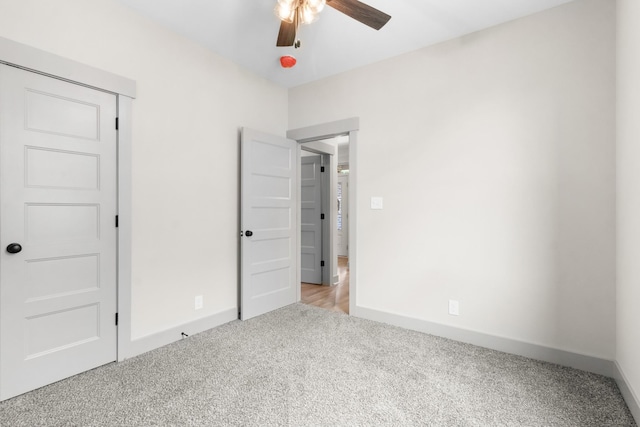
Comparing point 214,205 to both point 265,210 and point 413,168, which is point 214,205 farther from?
point 413,168

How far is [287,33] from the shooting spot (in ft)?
6.48

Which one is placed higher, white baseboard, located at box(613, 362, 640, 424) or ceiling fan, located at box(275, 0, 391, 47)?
ceiling fan, located at box(275, 0, 391, 47)

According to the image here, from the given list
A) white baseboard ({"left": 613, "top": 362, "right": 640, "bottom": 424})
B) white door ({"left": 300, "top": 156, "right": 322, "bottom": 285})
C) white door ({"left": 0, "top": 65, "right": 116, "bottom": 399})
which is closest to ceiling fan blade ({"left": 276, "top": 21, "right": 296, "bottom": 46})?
white door ({"left": 0, "top": 65, "right": 116, "bottom": 399})

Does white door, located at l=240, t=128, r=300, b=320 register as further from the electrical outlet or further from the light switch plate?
the electrical outlet

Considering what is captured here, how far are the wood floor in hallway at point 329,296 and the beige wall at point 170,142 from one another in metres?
1.11

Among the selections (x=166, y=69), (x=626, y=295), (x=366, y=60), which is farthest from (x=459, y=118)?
(x=166, y=69)

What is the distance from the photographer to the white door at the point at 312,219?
15.3 feet

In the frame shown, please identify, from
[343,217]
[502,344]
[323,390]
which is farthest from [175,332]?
[343,217]

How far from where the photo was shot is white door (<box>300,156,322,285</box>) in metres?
4.67

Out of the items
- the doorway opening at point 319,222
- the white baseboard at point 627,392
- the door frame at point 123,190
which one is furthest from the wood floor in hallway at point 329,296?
the white baseboard at point 627,392

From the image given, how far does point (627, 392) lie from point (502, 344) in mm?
745

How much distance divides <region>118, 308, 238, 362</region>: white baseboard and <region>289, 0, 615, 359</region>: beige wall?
1.44 metres

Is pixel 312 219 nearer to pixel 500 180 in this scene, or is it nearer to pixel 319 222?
pixel 319 222

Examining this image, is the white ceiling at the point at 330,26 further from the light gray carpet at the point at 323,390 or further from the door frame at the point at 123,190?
the light gray carpet at the point at 323,390
